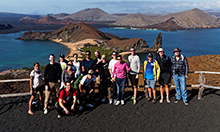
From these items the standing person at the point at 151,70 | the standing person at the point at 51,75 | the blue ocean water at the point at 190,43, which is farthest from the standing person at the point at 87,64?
the blue ocean water at the point at 190,43

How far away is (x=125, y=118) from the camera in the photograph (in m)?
7.04

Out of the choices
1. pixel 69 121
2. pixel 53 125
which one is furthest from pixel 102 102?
pixel 53 125

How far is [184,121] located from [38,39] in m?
112

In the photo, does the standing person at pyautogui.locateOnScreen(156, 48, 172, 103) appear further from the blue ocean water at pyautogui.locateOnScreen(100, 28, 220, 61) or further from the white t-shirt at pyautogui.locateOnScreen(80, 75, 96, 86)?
the blue ocean water at pyautogui.locateOnScreen(100, 28, 220, 61)

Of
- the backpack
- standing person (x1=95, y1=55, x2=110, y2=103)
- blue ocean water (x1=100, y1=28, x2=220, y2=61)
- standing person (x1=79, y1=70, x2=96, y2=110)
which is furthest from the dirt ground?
blue ocean water (x1=100, y1=28, x2=220, y2=61)

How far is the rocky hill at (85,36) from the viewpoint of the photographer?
231ft

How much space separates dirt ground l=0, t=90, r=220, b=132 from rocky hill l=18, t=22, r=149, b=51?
6040cm

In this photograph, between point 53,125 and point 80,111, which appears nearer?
point 53,125

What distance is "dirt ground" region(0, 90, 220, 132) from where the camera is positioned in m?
6.44

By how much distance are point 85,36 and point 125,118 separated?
8605 cm

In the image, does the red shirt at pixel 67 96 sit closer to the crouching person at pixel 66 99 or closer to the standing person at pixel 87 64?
the crouching person at pixel 66 99

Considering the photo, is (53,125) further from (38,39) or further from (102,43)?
(38,39)

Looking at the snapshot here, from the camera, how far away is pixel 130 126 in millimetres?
6547

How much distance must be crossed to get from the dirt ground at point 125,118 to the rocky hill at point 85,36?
60.4 meters
